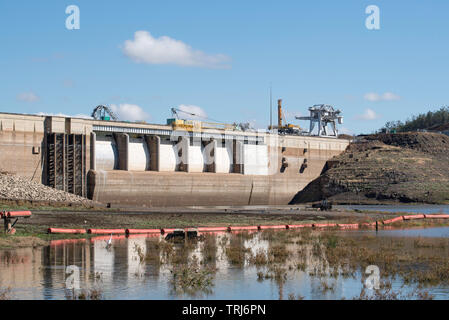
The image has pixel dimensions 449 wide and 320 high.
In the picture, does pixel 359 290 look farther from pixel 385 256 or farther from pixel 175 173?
pixel 175 173

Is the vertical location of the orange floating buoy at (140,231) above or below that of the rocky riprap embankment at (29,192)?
below

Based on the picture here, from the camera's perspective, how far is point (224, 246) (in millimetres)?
36281

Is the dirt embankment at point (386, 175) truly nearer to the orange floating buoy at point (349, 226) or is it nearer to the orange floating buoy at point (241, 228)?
the orange floating buoy at point (349, 226)

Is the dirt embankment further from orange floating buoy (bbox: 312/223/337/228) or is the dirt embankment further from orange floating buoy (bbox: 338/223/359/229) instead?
orange floating buoy (bbox: 312/223/337/228)

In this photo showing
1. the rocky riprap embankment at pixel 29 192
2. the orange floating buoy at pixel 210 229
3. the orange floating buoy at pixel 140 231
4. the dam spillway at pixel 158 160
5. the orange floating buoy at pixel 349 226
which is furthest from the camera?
the dam spillway at pixel 158 160

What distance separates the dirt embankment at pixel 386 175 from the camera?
344 feet

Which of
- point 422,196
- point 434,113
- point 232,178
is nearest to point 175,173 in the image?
point 232,178

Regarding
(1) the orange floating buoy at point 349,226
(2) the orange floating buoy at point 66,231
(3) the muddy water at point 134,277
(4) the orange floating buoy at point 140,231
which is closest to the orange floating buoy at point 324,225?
(1) the orange floating buoy at point 349,226

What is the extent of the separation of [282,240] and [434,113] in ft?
537

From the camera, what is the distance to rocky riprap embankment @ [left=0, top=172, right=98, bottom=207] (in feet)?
213

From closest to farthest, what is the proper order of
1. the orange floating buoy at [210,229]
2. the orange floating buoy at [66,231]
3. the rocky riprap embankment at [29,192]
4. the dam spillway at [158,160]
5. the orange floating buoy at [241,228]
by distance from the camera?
the orange floating buoy at [66,231] < the orange floating buoy at [210,229] < the orange floating buoy at [241,228] < the rocky riprap embankment at [29,192] < the dam spillway at [158,160]

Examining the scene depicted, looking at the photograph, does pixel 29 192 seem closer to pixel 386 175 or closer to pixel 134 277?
pixel 134 277

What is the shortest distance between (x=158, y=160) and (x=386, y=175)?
40235 mm

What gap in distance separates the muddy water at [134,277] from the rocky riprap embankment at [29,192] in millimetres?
31313
